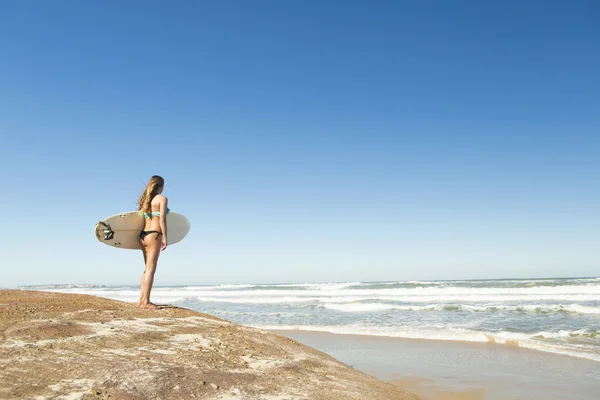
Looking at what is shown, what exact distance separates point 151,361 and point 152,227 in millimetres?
3127

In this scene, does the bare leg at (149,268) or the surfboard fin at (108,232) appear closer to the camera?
the bare leg at (149,268)

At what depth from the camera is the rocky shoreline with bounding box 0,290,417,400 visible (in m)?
2.93

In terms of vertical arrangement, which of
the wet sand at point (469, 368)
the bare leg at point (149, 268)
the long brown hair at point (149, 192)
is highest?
the long brown hair at point (149, 192)

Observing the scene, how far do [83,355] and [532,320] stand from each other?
13.6 meters

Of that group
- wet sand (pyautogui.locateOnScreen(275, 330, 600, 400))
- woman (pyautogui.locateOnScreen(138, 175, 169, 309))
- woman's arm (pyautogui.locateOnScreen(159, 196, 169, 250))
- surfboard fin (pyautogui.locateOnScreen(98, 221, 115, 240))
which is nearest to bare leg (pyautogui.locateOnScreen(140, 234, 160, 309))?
woman (pyautogui.locateOnScreen(138, 175, 169, 309))

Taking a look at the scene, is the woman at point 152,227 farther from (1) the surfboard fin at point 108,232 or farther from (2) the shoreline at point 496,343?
(2) the shoreline at point 496,343

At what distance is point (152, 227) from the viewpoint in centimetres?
629

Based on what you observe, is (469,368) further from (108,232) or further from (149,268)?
(108,232)

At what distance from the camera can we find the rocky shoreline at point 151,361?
2.93 metres

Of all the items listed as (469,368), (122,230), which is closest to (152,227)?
(122,230)

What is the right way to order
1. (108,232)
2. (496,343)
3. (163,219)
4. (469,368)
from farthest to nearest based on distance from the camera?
(496,343)
(469,368)
(108,232)
(163,219)

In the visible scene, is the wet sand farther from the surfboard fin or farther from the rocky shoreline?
the surfboard fin

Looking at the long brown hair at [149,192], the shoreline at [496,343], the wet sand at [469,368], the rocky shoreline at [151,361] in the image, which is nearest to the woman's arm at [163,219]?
the long brown hair at [149,192]

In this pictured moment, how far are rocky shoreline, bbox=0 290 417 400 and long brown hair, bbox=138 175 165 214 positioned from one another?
159cm
